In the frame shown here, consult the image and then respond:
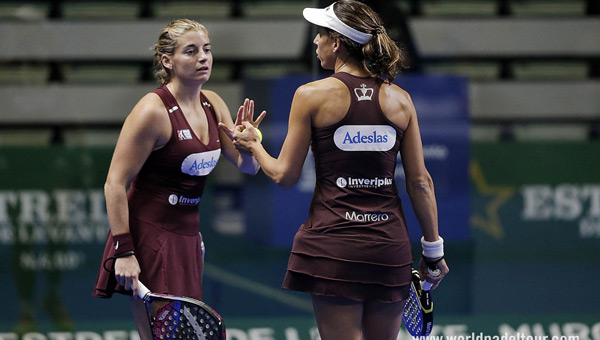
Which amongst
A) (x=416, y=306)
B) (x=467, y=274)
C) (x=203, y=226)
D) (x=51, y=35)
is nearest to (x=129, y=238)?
(x=416, y=306)

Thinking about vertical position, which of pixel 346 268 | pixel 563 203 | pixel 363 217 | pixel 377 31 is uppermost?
pixel 377 31

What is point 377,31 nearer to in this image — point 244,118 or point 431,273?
point 244,118

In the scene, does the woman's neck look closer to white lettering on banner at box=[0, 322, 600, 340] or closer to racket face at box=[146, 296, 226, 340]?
racket face at box=[146, 296, 226, 340]

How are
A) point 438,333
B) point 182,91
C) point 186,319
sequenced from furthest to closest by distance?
point 438,333 → point 182,91 → point 186,319

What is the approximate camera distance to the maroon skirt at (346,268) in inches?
107

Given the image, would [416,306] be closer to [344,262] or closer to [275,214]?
[344,262]

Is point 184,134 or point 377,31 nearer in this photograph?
point 377,31

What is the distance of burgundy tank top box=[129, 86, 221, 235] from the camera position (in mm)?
2965

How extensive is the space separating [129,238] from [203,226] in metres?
1.84

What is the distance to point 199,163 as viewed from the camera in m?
3.02

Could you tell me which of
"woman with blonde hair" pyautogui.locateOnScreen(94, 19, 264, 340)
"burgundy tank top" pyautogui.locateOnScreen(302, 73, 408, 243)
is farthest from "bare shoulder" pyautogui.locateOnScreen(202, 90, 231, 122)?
"burgundy tank top" pyautogui.locateOnScreen(302, 73, 408, 243)

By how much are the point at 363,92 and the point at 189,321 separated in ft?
3.15

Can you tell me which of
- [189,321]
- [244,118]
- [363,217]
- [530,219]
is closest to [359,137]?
[363,217]

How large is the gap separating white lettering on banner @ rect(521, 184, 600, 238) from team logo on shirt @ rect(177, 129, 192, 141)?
99.0 inches
